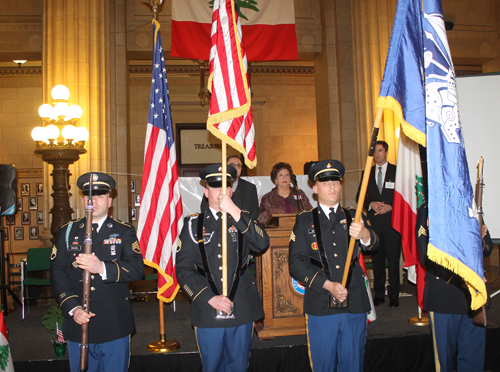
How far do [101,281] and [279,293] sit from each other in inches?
78.0

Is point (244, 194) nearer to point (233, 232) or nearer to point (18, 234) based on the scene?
point (233, 232)

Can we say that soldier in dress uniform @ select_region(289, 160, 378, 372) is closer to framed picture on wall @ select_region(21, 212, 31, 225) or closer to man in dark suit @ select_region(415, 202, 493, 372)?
man in dark suit @ select_region(415, 202, 493, 372)

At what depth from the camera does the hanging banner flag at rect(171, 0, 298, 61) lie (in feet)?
24.0

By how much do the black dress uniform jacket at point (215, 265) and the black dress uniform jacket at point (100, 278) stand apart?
345mm

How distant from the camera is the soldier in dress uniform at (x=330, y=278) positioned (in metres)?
2.77

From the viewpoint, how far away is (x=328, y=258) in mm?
2895

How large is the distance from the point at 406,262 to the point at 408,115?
9.05 feet

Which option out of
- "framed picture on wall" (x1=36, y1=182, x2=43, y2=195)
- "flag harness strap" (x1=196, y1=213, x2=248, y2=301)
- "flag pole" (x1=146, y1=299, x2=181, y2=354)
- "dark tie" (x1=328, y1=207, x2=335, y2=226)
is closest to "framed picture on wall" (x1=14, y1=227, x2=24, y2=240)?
"framed picture on wall" (x1=36, y1=182, x2=43, y2=195)

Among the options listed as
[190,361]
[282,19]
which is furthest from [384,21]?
[190,361]

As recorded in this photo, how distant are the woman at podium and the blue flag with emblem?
9.82ft

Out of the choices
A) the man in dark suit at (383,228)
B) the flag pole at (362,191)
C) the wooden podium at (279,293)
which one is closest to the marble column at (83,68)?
the wooden podium at (279,293)

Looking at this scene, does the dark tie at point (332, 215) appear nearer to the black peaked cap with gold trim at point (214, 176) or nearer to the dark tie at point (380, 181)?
the black peaked cap with gold trim at point (214, 176)

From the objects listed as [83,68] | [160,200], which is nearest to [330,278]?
[160,200]

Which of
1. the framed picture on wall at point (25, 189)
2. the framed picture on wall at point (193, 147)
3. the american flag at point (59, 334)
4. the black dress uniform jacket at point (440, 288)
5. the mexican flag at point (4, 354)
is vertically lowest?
the american flag at point (59, 334)
